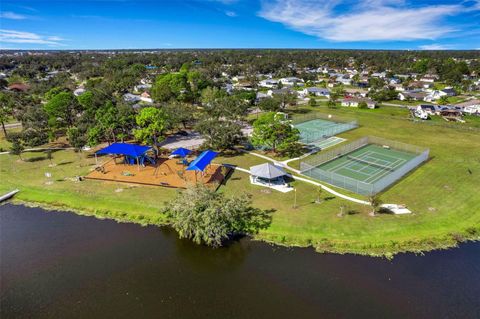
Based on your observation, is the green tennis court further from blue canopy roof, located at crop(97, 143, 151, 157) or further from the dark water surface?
blue canopy roof, located at crop(97, 143, 151, 157)

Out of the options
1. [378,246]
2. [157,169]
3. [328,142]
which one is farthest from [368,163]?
[157,169]

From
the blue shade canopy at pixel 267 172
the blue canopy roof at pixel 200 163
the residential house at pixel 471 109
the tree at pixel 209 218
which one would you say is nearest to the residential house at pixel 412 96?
the residential house at pixel 471 109

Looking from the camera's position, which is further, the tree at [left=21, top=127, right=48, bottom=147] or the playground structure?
the tree at [left=21, top=127, right=48, bottom=147]

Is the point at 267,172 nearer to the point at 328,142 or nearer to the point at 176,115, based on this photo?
the point at 328,142

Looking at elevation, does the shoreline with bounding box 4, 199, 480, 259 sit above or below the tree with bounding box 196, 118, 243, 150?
below

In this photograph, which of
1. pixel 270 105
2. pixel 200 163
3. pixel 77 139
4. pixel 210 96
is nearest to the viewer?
pixel 200 163

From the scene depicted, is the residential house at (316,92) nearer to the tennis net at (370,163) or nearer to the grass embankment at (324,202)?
the grass embankment at (324,202)

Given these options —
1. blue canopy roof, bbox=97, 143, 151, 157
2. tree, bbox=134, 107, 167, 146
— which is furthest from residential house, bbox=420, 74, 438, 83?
blue canopy roof, bbox=97, 143, 151, 157
